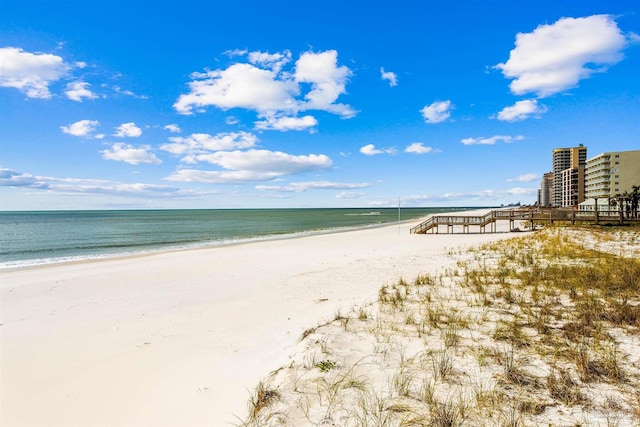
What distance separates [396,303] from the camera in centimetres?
777

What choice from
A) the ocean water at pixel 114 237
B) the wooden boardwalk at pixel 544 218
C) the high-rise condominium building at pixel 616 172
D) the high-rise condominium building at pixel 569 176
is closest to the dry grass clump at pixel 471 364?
the ocean water at pixel 114 237

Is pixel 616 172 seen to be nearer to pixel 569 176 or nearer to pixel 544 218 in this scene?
pixel 569 176

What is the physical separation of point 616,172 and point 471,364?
110 m

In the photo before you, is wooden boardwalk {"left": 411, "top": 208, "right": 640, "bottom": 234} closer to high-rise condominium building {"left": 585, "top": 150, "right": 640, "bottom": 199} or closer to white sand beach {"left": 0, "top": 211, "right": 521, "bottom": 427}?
white sand beach {"left": 0, "top": 211, "right": 521, "bottom": 427}

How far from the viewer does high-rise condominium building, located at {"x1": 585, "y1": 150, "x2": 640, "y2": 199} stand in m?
81.9

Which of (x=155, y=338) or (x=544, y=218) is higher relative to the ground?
(x=544, y=218)

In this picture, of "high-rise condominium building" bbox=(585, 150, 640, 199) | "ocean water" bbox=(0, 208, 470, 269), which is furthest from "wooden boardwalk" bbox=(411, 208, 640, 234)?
"high-rise condominium building" bbox=(585, 150, 640, 199)

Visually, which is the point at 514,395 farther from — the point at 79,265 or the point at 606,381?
the point at 79,265

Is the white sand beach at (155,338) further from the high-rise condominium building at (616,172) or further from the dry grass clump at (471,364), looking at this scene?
the high-rise condominium building at (616,172)

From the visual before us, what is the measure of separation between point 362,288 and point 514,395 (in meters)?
7.00

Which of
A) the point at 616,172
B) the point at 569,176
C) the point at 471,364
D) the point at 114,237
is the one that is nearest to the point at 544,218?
the point at 471,364

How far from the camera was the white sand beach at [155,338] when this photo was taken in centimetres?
434

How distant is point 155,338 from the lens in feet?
22.3

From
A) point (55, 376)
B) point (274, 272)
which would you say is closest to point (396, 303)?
point (55, 376)
